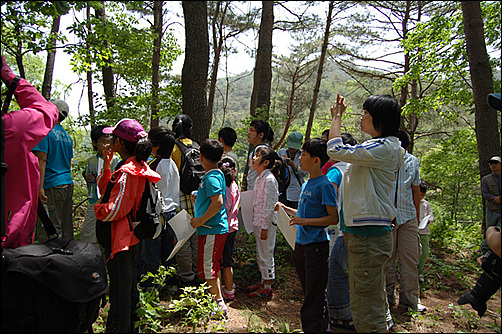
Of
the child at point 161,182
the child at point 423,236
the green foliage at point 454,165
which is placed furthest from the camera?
the green foliage at point 454,165

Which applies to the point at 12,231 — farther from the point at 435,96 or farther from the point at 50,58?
the point at 435,96

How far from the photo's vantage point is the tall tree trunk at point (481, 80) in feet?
21.4

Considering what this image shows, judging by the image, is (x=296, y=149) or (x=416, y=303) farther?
(x=296, y=149)

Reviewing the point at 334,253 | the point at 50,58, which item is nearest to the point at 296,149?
the point at 334,253

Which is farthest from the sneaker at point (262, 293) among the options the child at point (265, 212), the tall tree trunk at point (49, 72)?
the tall tree trunk at point (49, 72)

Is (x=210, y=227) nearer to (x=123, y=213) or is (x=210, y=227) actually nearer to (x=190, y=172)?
(x=190, y=172)

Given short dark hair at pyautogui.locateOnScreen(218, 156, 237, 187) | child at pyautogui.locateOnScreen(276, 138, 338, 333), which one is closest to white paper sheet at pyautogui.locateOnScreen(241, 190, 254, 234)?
short dark hair at pyautogui.locateOnScreen(218, 156, 237, 187)

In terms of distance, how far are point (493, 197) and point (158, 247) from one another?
6264mm

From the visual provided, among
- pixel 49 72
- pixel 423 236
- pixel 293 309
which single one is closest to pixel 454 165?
pixel 423 236

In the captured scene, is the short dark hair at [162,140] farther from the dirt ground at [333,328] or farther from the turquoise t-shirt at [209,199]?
the dirt ground at [333,328]

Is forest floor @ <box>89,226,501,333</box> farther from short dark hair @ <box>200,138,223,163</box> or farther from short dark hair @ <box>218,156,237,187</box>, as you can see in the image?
short dark hair @ <box>200,138,223,163</box>

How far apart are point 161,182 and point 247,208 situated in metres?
1.22

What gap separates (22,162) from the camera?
2035 millimetres

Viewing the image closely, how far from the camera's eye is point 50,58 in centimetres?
930
